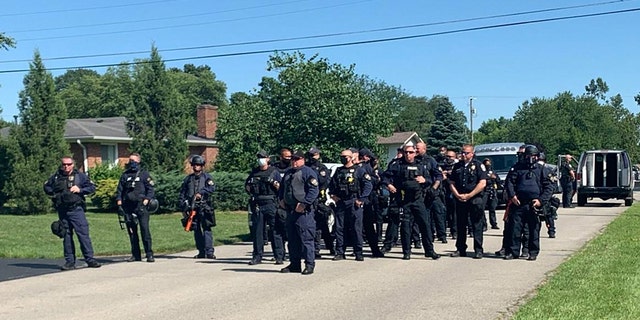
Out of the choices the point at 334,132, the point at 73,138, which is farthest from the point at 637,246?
the point at 73,138

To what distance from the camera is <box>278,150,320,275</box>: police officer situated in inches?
450

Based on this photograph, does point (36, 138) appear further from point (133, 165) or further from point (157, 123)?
point (133, 165)

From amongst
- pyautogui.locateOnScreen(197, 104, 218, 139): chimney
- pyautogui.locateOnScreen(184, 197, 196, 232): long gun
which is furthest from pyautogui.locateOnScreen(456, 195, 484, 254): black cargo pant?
pyautogui.locateOnScreen(197, 104, 218, 139): chimney

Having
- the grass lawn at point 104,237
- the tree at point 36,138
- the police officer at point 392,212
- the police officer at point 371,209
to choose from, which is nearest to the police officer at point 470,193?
the police officer at point 392,212

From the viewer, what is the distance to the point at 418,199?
508 inches

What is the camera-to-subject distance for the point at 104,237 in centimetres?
1891

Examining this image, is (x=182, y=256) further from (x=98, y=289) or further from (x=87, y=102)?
(x=87, y=102)

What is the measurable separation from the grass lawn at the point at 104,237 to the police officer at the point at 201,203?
5.97 ft

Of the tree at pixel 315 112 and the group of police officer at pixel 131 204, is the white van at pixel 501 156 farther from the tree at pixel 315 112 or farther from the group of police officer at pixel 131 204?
the group of police officer at pixel 131 204

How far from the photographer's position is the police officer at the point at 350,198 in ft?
42.2

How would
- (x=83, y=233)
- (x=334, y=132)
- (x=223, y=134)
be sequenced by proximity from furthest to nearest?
(x=223, y=134) < (x=334, y=132) < (x=83, y=233)

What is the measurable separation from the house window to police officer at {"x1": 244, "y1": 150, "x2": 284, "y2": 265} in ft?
95.2

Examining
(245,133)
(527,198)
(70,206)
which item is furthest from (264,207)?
(245,133)

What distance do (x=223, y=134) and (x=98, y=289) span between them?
22729 mm
